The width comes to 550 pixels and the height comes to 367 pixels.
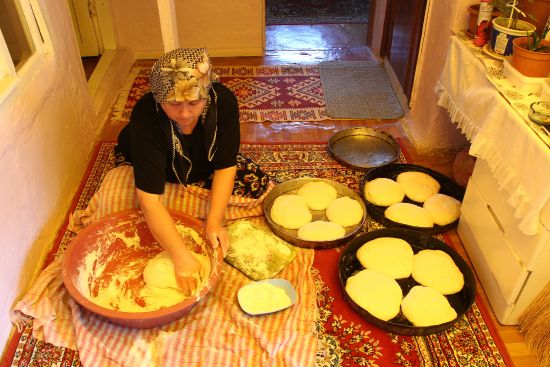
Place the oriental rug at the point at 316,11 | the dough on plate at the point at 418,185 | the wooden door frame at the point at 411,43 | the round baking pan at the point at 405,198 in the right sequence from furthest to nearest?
the oriental rug at the point at 316,11, the wooden door frame at the point at 411,43, the dough on plate at the point at 418,185, the round baking pan at the point at 405,198

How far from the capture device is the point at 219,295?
1.50 meters

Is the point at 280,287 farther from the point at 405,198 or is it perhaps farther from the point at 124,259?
the point at 405,198

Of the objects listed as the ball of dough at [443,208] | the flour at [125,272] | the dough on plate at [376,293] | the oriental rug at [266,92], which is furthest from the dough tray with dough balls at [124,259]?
the oriental rug at [266,92]

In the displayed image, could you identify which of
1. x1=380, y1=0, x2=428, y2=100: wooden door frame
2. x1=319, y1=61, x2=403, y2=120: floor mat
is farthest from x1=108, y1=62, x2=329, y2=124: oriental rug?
x1=380, y1=0, x2=428, y2=100: wooden door frame

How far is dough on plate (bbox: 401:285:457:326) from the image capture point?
4.62 ft

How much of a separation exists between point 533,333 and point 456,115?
0.84m

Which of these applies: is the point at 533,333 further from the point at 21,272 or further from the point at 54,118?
the point at 54,118

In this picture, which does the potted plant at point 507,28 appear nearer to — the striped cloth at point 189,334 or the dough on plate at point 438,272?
the dough on plate at point 438,272

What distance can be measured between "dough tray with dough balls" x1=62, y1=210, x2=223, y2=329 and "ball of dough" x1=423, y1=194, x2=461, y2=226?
0.88 meters

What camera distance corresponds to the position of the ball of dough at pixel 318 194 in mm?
1843

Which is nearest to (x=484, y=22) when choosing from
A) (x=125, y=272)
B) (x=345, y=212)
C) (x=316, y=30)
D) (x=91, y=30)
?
(x=345, y=212)

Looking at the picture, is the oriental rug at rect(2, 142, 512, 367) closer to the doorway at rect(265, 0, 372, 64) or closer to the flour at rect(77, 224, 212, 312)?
the flour at rect(77, 224, 212, 312)

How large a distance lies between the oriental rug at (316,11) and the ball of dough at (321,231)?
2.74m

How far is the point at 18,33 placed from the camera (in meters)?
1.68
